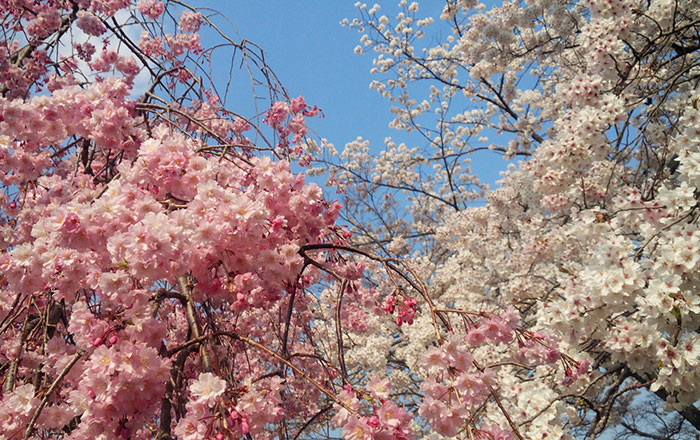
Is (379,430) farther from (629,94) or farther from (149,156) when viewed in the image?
(629,94)

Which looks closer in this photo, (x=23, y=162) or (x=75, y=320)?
(x=75, y=320)

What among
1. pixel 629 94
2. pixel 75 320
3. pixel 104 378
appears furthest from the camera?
pixel 629 94

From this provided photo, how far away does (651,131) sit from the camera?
14.1 feet

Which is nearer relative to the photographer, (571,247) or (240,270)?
(240,270)

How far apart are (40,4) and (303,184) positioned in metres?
4.25

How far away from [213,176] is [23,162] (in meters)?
1.46

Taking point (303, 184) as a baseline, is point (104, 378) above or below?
below

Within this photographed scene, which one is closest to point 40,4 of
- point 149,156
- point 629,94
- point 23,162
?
point 23,162

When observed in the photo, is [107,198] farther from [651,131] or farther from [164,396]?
[651,131]

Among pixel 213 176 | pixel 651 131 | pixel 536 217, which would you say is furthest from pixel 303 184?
pixel 536 217

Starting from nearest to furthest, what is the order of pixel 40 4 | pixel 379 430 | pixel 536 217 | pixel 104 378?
pixel 379 430 < pixel 104 378 < pixel 40 4 < pixel 536 217

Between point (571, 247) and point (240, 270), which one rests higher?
point (571, 247)

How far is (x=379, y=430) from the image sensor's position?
142 cm

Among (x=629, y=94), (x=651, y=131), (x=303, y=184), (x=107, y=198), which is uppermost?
(x=651, y=131)
